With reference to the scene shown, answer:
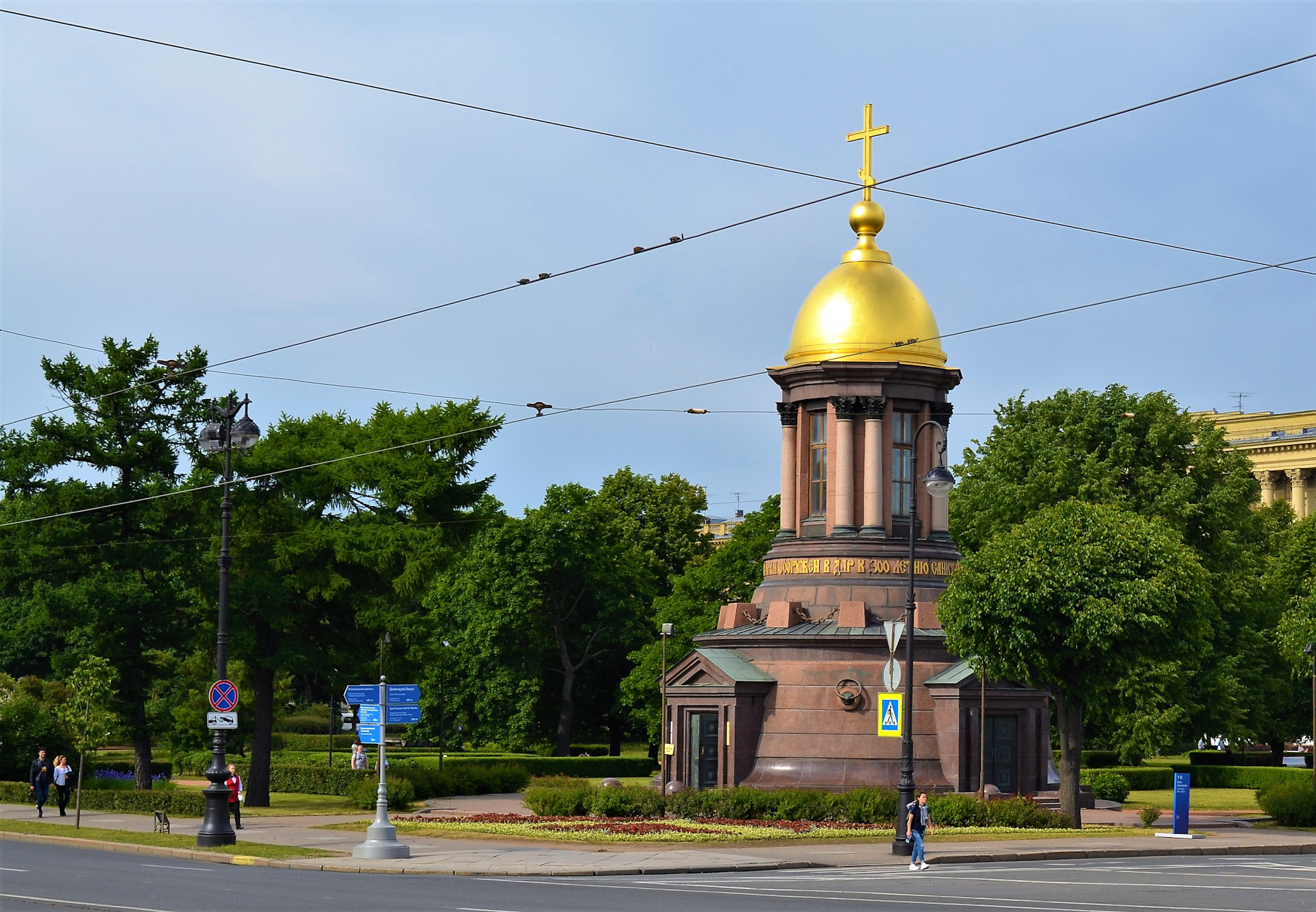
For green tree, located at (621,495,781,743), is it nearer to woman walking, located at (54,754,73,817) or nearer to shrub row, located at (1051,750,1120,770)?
shrub row, located at (1051,750,1120,770)

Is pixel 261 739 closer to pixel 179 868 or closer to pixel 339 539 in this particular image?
pixel 339 539

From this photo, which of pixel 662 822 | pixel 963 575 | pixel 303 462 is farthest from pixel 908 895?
pixel 303 462

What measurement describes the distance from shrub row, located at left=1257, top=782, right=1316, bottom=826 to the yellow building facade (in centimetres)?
8816

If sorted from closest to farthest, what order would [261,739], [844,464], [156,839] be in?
[156,839] → [844,464] → [261,739]

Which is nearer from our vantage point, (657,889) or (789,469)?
(657,889)

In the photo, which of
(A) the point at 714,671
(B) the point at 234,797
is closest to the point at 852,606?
(A) the point at 714,671

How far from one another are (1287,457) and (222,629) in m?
114

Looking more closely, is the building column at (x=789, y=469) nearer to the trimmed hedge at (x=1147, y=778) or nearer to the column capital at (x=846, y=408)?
the column capital at (x=846, y=408)

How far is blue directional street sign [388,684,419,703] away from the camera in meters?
32.9

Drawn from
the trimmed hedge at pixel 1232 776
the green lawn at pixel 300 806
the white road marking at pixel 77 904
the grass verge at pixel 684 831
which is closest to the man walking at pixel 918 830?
the grass verge at pixel 684 831

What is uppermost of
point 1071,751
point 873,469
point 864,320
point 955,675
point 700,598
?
point 864,320

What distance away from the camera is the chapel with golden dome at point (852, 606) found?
Result: 4712cm

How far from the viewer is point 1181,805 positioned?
1588 inches

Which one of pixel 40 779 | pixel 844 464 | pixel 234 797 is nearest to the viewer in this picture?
pixel 234 797
